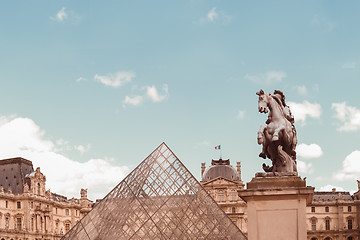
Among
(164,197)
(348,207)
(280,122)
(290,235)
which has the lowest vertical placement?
(290,235)

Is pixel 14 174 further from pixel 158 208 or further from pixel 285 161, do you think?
pixel 285 161

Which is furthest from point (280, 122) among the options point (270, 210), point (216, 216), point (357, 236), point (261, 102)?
point (357, 236)

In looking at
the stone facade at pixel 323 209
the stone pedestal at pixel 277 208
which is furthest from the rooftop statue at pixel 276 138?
the stone facade at pixel 323 209

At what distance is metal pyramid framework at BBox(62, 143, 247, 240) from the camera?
2689cm

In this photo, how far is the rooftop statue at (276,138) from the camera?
8.45m

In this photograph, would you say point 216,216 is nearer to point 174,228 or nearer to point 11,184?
point 174,228

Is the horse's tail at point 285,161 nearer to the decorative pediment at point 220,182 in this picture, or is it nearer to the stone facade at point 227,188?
the stone facade at point 227,188

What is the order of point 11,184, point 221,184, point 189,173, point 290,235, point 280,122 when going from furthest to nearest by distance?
point 221,184 → point 11,184 → point 189,173 → point 280,122 → point 290,235

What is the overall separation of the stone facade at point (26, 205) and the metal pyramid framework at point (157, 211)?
4581cm

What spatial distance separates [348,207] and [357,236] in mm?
4401

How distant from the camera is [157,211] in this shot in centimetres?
2855

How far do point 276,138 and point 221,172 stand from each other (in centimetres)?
7830

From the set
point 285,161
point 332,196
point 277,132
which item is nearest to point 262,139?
point 277,132

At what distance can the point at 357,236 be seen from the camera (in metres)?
84.6
